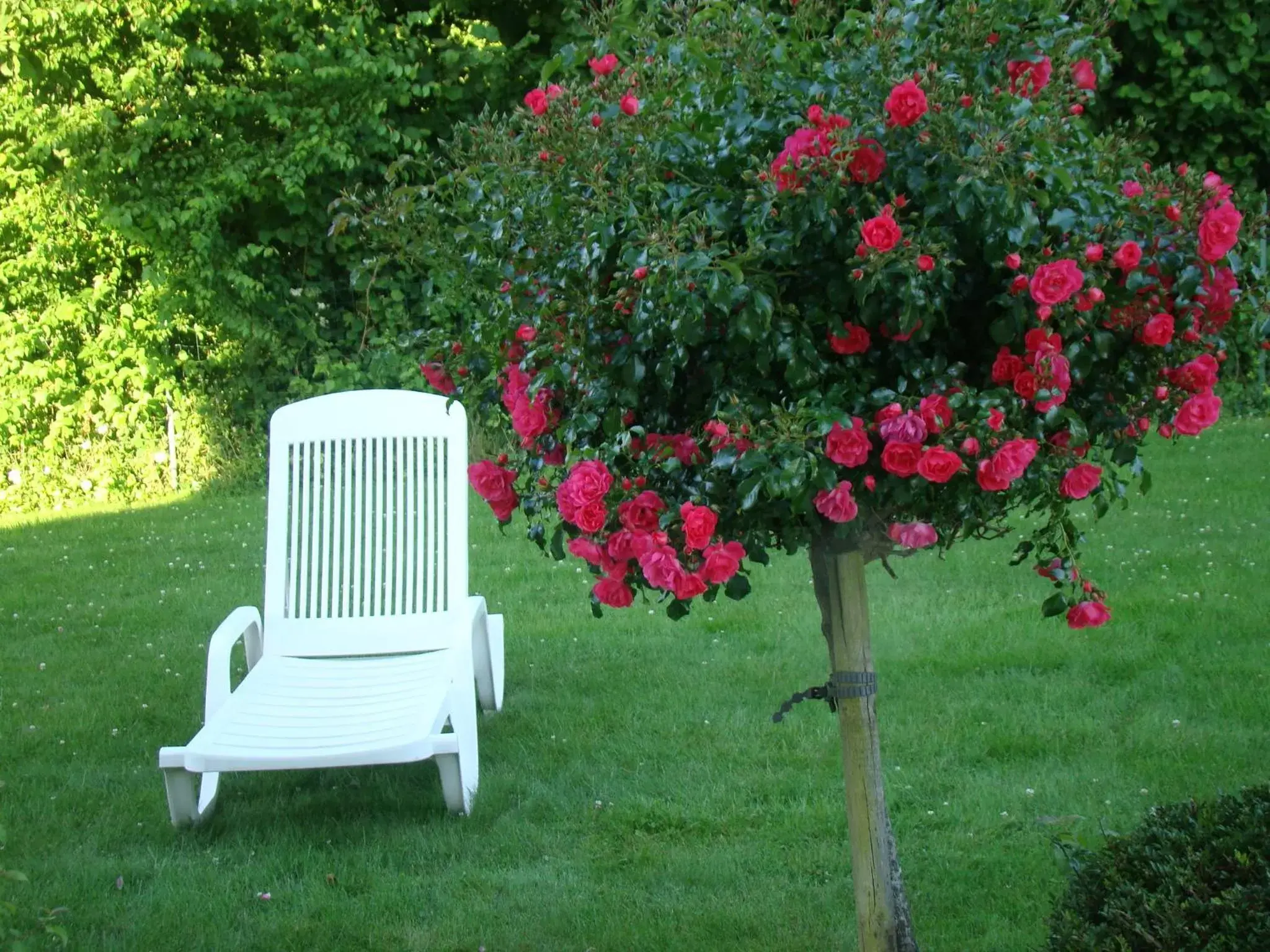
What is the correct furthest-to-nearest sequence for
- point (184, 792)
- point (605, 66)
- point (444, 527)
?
point (444, 527) → point (184, 792) → point (605, 66)

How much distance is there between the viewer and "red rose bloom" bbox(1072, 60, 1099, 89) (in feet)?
7.61

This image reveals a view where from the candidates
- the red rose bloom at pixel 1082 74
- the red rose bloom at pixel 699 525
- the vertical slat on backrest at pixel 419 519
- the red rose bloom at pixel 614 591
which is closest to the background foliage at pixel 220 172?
the vertical slat on backrest at pixel 419 519

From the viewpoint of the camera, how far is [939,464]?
2029 mm

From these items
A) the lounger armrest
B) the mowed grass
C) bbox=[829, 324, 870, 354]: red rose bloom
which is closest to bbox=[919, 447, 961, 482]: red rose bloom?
bbox=[829, 324, 870, 354]: red rose bloom

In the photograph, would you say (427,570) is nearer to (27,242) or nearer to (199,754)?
(199,754)

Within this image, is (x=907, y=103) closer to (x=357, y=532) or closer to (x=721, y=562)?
(x=721, y=562)

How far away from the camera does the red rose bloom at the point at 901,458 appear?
2.07 m

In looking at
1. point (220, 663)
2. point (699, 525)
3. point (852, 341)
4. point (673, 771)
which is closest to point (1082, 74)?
point (852, 341)

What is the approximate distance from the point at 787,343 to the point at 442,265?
2.56ft

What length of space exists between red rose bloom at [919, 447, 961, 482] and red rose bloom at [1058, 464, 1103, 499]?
0.28 m

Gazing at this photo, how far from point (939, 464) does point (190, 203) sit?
8.34 metres

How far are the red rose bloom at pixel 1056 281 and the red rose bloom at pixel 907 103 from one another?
0.28m

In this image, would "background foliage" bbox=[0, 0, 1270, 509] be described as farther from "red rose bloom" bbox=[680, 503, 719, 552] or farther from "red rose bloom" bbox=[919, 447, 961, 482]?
"red rose bloom" bbox=[919, 447, 961, 482]

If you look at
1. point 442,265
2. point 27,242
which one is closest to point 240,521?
point 27,242
